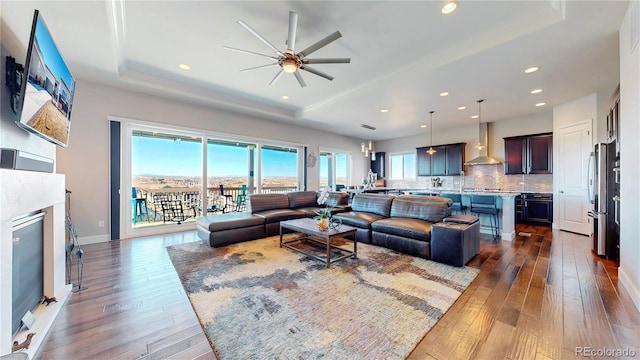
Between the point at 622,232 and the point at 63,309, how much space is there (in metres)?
5.70

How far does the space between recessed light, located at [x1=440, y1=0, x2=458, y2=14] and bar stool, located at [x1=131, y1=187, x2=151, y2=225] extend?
6011mm

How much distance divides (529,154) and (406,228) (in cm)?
522

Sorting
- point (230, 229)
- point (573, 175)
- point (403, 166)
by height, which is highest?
point (403, 166)

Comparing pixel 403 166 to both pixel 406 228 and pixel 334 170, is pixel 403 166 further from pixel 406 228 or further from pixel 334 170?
pixel 406 228

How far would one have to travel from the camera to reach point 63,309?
2.08 meters

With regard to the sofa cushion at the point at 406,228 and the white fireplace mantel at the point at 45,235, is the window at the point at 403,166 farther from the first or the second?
the white fireplace mantel at the point at 45,235

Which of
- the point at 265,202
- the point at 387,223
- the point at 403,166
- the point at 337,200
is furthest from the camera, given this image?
the point at 403,166

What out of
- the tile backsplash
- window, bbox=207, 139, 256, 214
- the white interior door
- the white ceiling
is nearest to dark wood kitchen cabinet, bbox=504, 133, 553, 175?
the tile backsplash

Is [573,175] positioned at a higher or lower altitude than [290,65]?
lower

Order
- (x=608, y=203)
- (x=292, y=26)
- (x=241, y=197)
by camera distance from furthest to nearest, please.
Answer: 1. (x=241, y=197)
2. (x=608, y=203)
3. (x=292, y=26)

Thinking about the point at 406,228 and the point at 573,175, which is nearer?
the point at 406,228

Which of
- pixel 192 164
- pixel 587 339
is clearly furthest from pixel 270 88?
pixel 587 339

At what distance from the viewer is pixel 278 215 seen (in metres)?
4.69

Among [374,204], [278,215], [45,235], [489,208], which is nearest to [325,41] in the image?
[374,204]
